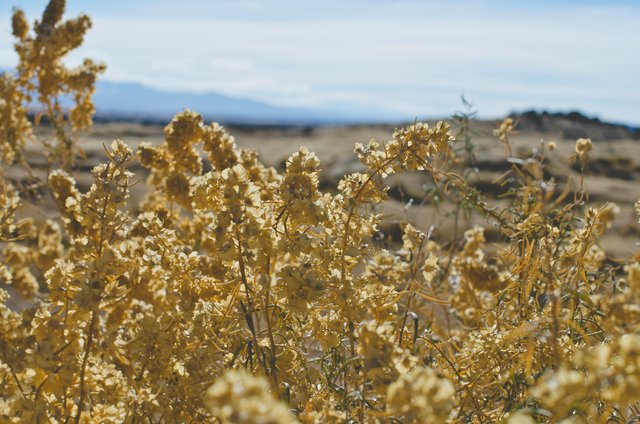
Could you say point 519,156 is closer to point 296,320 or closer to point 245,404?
point 296,320

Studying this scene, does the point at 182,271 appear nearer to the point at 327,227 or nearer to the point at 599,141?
the point at 327,227

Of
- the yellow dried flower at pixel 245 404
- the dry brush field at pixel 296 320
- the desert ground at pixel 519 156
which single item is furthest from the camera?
the desert ground at pixel 519 156

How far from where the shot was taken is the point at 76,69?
4250mm

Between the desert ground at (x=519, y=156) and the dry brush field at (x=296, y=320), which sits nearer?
the dry brush field at (x=296, y=320)

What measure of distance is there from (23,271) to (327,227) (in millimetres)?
3034

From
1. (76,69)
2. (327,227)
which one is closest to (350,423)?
(327,227)

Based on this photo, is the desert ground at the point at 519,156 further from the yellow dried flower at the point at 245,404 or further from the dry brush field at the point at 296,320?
the yellow dried flower at the point at 245,404

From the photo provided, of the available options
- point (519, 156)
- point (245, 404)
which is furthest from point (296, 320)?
point (519, 156)

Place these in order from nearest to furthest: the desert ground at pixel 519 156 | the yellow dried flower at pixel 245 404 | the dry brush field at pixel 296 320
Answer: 1. the yellow dried flower at pixel 245 404
2. the dry brush field at pixel 296 320
3. the desert ground at pixel 519 156

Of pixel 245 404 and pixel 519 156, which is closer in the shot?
pixel 245 404

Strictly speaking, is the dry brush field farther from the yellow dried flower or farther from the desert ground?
→ the desert ground

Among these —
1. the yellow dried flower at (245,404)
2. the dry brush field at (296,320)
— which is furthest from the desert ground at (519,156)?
the yellow dried flower at (245,404)

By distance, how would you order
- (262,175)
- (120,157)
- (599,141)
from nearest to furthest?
(120,157) < (262,175) < (599,141)

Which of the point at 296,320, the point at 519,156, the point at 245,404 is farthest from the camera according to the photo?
the point at 519,156
